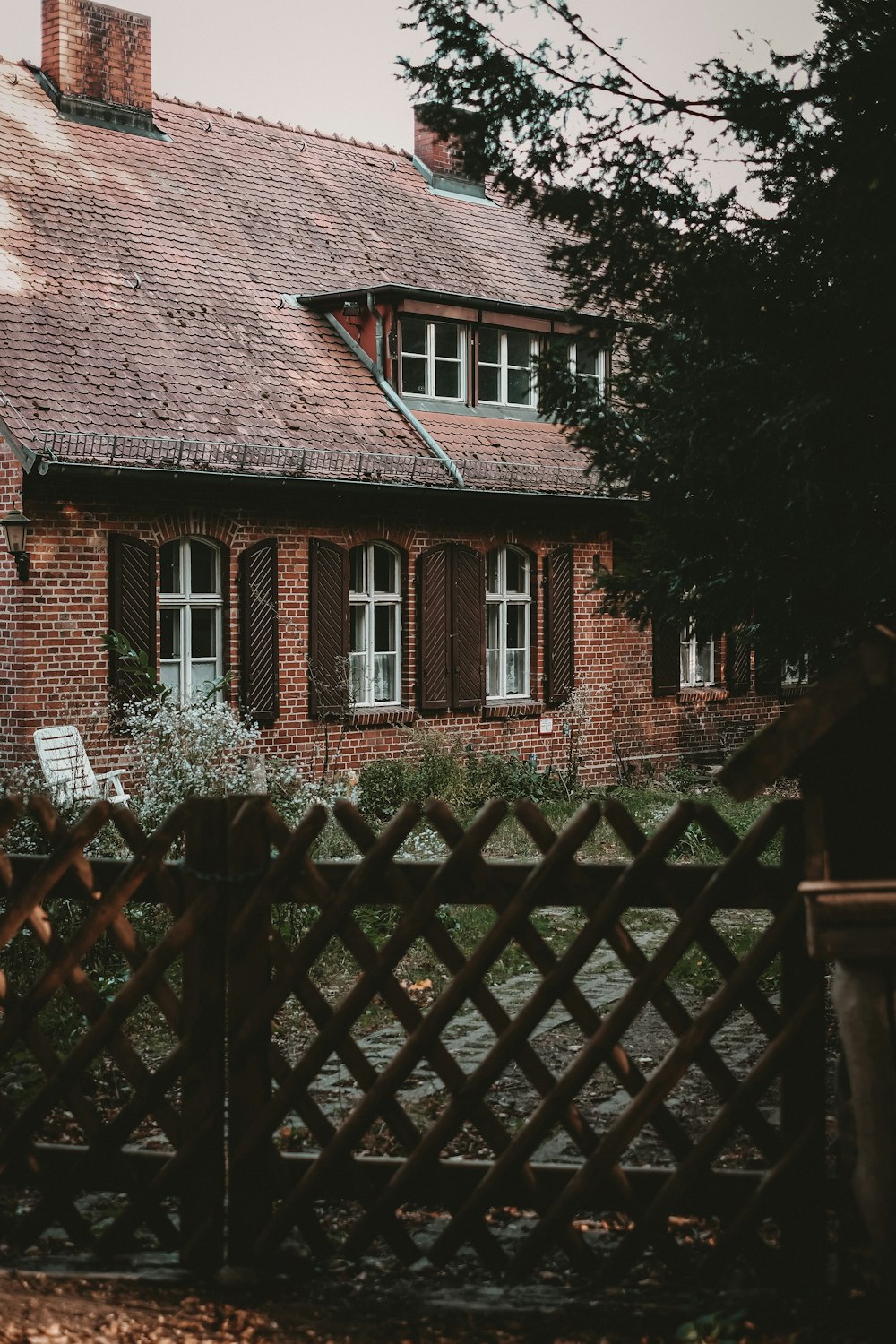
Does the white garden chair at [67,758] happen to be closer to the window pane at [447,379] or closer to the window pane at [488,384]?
the window pane at [447,379]

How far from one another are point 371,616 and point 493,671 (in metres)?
1.96

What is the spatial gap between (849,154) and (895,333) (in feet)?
2.17

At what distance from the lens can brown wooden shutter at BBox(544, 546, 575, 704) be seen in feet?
58.4

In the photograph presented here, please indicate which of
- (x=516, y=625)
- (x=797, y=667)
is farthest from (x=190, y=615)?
(x=797, y=667)

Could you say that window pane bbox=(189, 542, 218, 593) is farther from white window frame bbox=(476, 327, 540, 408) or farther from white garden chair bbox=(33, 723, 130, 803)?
white window frame bbox=(476, 327, 540, 408)

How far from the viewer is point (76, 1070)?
12.6ft

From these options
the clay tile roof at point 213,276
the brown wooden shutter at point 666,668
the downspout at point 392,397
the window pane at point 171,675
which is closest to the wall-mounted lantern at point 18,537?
the clay tile roof at point 213,276

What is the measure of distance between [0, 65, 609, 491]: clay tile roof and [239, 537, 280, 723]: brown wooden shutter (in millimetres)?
1005

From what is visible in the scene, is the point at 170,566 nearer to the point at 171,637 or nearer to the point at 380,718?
the point at 171,637

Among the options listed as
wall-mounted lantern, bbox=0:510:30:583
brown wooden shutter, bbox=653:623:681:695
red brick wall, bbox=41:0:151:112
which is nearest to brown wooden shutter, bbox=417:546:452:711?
brown wooden shutter, bbox=653:623:681:695

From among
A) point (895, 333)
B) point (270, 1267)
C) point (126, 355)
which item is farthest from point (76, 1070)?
point (126, 355)

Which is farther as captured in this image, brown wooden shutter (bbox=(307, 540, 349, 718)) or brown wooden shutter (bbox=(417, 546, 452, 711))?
brown wooden shutter (bbox=(417, 546, 452, 711))

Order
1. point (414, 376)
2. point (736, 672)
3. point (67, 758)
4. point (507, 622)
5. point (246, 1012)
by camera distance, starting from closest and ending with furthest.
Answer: point (246, 1012) → point (67, 758) → point (507, 622) → point (414, 376) → point (736, 672)

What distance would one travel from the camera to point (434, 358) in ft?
59.0
